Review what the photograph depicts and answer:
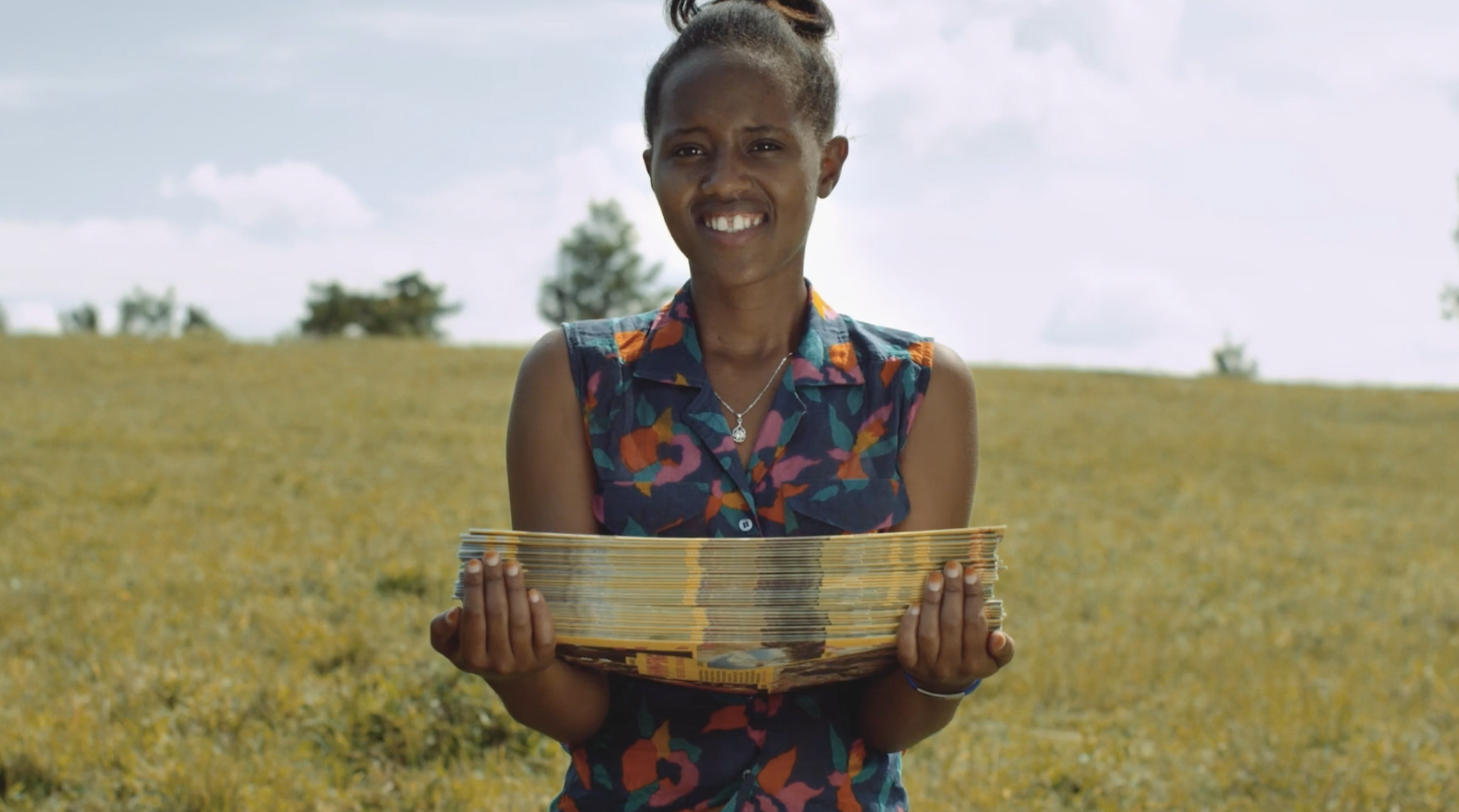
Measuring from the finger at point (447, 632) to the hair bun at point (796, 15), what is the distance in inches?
42.0

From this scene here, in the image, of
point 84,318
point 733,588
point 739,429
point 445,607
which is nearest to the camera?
point 733,588

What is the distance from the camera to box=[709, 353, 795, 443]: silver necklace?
7.80 feet

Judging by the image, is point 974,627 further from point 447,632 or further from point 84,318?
point 84,318

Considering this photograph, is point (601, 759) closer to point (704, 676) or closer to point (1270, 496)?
point (704, 676)

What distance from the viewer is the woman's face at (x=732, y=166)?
2248 mm

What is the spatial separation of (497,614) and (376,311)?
6126cm

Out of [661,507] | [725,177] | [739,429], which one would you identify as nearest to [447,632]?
[661,507]

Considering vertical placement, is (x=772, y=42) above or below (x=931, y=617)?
above

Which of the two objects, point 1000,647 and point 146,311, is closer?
point 1000,647

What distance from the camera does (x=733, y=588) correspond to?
2.02 metres

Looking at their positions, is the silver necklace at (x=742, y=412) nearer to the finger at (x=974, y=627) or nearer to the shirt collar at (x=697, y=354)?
→ the shirt collar at (x=697, y=354)

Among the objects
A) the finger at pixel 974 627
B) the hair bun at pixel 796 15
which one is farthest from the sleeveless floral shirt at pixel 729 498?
the hair bun at pixel 796 15

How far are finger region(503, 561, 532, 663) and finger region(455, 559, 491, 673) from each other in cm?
4

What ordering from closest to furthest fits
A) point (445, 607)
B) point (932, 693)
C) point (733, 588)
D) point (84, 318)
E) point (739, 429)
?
point (733, 588) → point (932, 693) → point (739, 429) → point (445, 607) → point (84, 318)
